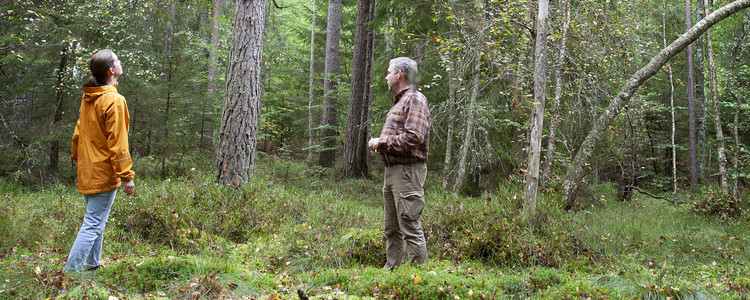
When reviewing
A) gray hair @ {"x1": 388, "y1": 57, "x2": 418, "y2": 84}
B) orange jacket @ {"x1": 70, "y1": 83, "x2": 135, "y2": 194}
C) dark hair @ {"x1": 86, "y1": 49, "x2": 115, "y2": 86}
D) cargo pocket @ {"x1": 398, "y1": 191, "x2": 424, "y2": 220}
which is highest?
gray hair @ {"x1": 388, "y1": 57, "x2": 418, "y2": 84}

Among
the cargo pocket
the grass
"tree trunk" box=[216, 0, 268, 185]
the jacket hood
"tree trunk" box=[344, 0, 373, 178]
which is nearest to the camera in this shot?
the grass

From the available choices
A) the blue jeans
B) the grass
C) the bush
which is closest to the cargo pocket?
the grass

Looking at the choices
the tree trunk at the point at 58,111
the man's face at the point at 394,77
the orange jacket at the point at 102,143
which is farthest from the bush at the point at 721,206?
the tree trunk at the point at 58,111

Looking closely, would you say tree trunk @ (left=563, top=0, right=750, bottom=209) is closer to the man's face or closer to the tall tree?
the man's face

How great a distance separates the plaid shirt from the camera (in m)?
3.77

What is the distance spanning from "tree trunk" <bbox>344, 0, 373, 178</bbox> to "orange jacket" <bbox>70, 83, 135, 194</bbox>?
29.8ft

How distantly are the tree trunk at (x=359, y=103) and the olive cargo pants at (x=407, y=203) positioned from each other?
854 cm

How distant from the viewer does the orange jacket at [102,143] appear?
11.8ft

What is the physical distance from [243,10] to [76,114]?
6.78 metres

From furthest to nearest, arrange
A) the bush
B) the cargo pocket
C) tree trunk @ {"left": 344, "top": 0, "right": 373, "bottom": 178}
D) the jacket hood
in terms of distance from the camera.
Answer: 1. tree trunk @ {"left": 344, "top": 0, "right": 373, "bottom": 178}
2. the bush
3. the cargo pocket
4. the jacket hood

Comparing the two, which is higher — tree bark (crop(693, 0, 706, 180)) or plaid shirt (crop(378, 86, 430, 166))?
tree bark (crop(693, 0, 706, 180))

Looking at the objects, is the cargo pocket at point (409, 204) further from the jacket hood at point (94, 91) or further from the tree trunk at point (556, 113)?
the tree trunk at point (556, 113)

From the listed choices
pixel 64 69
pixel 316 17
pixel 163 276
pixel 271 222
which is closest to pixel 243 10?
pixel 271 222

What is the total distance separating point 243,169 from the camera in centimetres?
675
